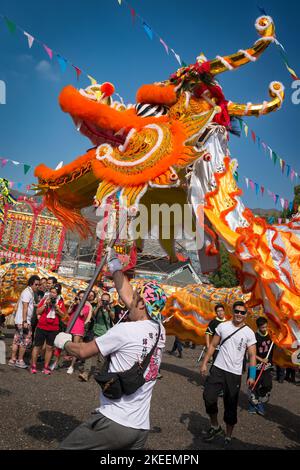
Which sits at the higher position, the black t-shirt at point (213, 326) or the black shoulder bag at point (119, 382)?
the black t-shirt at point (213, 326)

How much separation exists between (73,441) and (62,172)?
117 inches

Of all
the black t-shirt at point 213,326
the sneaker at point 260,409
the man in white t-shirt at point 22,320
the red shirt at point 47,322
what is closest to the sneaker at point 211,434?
the sneaker at point 260,409

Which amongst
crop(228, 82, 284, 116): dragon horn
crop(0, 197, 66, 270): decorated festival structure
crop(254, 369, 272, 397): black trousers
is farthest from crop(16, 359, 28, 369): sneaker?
crop(0, 197, 66, 270): decorated festival structure

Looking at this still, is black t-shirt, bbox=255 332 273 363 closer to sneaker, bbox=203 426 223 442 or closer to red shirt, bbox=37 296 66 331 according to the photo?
sneaker, bbox=203 426 223 442

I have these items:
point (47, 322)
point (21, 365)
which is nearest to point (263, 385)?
point (47, 322)

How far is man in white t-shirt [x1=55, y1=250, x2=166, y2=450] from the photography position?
2.25 meters

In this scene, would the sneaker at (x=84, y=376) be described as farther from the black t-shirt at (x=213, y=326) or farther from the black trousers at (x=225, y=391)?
the black trousers at (x=225, y=391)

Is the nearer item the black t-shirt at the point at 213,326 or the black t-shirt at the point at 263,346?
the black t-shirt at the point at 263,346

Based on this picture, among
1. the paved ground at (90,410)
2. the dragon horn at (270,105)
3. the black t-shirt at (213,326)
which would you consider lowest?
the paved ground at (90,410)

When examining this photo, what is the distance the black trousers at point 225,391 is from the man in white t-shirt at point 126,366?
193 cm

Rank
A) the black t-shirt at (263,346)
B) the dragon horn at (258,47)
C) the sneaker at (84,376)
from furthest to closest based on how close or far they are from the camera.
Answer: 1. the sneaker at (84,376)
2. the black t-shirt at (263,346)
3. the dragon horn at (258,47)

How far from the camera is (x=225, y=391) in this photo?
418 cm

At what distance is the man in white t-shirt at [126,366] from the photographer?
2.25m
